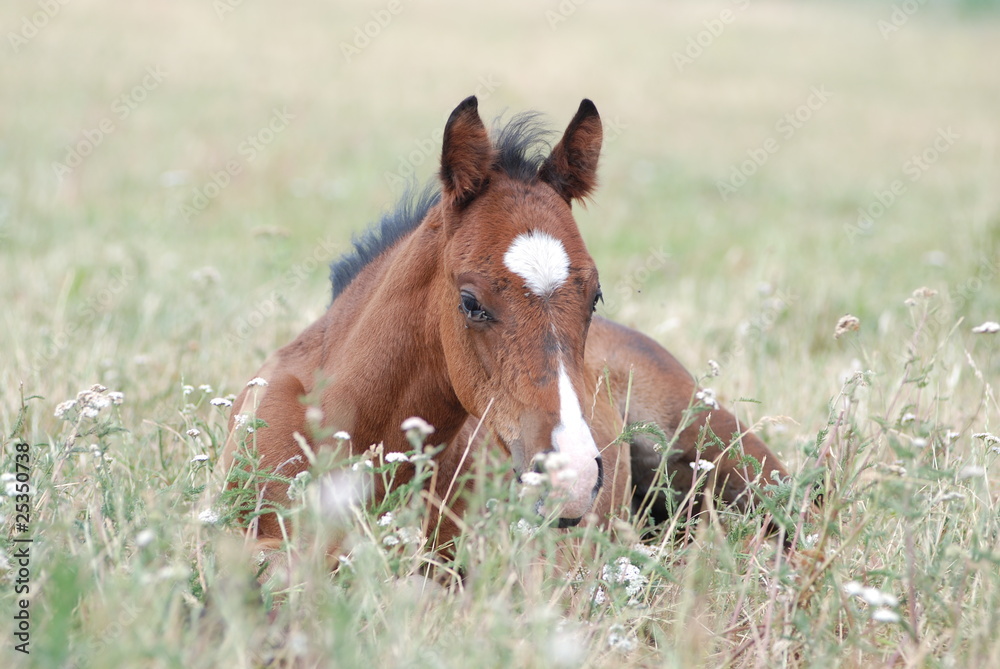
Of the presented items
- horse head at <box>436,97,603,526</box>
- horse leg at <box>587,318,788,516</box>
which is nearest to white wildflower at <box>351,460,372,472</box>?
horse head at <box>436,97,603,526</box>

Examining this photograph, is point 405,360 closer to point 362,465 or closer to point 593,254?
point 362,465

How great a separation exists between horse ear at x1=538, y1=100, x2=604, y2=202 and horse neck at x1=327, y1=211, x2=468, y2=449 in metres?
0.48

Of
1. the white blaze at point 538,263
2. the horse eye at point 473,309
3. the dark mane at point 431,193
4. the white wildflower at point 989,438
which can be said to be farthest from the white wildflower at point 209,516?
the white wildflower at point 989,438

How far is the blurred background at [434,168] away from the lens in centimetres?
624

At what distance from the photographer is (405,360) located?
346 centimetres

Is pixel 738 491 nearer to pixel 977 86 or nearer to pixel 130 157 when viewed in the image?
pixel 130 157

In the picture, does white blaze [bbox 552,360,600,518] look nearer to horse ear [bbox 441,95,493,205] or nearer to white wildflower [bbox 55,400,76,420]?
horse ear [bbox 441,95,493,205]

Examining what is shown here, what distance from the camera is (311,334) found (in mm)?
4023

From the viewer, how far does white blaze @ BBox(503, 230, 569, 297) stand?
9.74 ft

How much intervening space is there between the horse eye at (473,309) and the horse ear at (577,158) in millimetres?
Answer: 672

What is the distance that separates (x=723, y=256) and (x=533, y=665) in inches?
297

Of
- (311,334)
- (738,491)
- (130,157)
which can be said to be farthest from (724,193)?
(311,334)

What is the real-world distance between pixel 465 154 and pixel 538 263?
0.55 m

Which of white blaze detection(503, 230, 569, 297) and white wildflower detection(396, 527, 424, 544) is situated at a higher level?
white blaze detection(503, 230, 569, 297)
